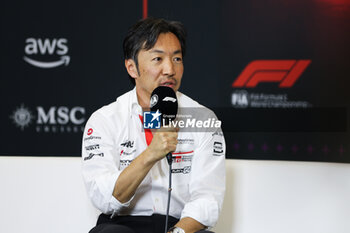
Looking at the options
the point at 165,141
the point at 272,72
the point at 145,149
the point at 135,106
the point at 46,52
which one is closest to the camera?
the point at 165,141

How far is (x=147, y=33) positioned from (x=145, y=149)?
391mm

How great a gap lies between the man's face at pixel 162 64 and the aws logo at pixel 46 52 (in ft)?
4.44

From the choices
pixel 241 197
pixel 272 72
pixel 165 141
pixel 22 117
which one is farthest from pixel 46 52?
pixel 165 141

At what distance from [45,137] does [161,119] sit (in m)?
1.68

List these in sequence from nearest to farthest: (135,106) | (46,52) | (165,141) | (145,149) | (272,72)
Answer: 1. (165,141)
2. (145,149)
3. (135,106)
4. (272,72)
5. (46,52)

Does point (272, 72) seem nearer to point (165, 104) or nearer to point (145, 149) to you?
point (145, 149)

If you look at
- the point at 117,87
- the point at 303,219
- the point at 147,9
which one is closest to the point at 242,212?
the point at 303,219

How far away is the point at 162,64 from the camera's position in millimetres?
1553

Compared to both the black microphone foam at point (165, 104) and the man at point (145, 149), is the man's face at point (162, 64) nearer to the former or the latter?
the man at point (145, 149)

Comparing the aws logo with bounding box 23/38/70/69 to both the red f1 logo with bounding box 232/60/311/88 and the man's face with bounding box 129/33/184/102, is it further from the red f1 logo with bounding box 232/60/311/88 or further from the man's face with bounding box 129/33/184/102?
the man's face with bounding box 129/33/184/102

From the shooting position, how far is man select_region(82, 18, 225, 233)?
1.49 meters

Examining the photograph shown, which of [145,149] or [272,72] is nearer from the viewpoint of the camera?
[145,149]

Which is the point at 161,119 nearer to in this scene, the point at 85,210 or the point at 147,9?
the point at 85,210

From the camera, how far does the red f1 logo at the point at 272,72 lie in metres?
2.65
